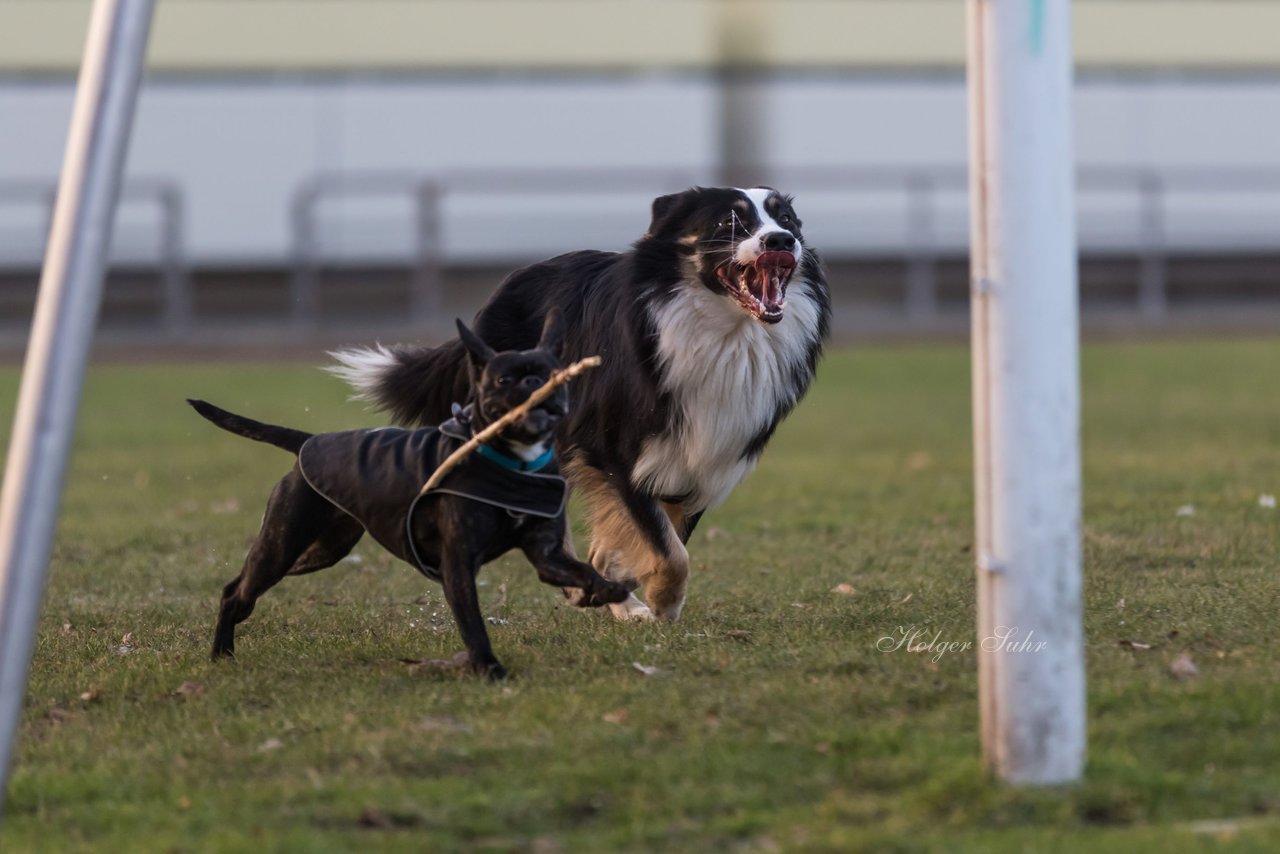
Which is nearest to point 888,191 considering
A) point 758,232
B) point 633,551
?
point 758,232

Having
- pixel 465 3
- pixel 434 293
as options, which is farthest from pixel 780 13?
pixel 434 293

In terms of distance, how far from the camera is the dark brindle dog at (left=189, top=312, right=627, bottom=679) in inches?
174

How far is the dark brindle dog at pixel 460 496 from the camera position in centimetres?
441

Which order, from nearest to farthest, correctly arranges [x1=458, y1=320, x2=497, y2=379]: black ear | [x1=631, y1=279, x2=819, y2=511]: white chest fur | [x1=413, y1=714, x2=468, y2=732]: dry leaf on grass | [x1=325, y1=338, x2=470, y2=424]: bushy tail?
[x1=413, y1=714, x2=468, y2=732]: dry leaf on grass → [x1=458, y1=320, x2=497, y2=379]: black ear → [x1=631, y1=279, x2=819, y2=511]: white chest fur → [x1=325, y1=338, x2=470, y2=424]: bushy tail

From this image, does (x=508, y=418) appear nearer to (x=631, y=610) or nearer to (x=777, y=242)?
(x=631, y=610)

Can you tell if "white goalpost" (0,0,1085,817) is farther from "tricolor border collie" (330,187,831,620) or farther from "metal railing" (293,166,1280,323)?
"metal railing" (293,166,1280,323)

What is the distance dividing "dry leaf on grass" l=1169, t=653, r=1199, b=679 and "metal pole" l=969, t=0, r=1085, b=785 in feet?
3.16

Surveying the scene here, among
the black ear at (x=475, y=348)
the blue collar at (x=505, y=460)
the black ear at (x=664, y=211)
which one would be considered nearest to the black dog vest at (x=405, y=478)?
the blue collar at (x=505, y=460)

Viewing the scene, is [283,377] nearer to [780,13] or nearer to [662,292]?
[780,13]

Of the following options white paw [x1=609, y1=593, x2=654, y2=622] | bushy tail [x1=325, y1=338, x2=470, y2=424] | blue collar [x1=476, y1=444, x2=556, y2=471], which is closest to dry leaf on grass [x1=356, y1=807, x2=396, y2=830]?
blue collar [x1=476, y1=444, x2=556, y2=471]

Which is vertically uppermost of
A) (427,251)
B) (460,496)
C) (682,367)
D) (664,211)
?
(664,211)

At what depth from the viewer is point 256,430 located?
4.99 meters

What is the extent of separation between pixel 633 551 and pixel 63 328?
260cm

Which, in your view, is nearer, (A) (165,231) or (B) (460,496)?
(B) (460,496)
